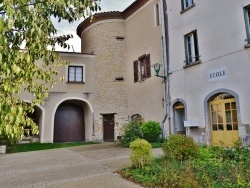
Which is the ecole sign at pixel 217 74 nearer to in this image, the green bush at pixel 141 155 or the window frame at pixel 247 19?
the window frame at pixel 247 19

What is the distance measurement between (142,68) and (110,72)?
9.26ft

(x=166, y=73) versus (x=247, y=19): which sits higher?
(x=247, y=19)

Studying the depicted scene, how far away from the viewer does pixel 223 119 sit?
10477 mm

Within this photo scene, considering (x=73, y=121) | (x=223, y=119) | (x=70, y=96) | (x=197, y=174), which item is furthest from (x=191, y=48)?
(x=73, y=121)

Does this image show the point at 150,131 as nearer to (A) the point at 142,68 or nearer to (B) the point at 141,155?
(A) the point at 142,68

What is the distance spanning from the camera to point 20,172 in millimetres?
7438

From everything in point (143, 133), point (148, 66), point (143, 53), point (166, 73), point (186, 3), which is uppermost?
point (186, 3)

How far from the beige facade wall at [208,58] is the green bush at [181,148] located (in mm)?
3355

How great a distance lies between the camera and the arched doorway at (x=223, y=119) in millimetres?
10023

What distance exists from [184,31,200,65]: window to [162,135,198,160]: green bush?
5791 mm

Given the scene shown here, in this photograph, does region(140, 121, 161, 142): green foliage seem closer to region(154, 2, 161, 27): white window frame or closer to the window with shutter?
the window with shutter

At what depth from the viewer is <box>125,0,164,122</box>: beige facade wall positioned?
14609 millimetres

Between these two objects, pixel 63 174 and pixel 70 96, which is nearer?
pixel 63 174

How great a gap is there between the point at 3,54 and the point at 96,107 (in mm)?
15275
